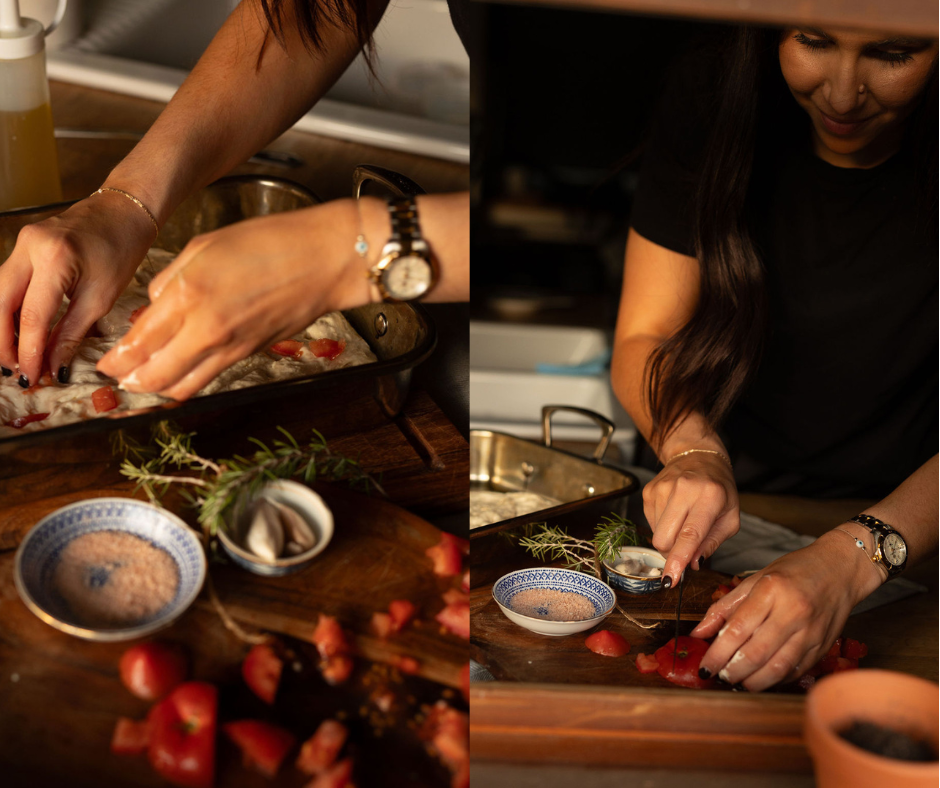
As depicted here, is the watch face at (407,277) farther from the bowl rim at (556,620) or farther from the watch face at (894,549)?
the watch face at (894,549)

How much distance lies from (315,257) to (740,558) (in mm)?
486

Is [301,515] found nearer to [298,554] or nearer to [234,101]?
[298,554]

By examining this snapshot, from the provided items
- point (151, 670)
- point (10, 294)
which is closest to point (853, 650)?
point (151, 670)

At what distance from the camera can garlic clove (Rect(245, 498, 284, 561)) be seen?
0.57 metres

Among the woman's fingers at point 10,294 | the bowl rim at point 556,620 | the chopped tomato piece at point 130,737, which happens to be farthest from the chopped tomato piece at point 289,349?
the chopped tomato piece at point 130,737

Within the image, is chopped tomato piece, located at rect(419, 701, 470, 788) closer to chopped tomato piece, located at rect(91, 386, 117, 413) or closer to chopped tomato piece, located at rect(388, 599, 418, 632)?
chopped tomato piece, located at rect(388, 599, 418, 632)

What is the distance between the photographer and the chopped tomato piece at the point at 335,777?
1.48ft

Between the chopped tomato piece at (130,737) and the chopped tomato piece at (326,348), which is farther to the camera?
the chopped tomato piece at (326,348)

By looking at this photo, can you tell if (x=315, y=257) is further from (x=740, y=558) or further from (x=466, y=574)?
(x=740, y=558)

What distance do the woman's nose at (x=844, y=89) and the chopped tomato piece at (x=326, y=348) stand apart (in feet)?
1.79

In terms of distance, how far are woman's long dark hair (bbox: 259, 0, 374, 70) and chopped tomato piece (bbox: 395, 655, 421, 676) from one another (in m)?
0.73

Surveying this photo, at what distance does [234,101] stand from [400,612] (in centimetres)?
69

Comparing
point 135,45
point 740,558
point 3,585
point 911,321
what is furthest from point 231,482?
point 135,45

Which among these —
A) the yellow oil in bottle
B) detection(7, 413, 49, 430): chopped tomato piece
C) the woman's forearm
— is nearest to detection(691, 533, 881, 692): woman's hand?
detection(7, 413, 49, 430): chopped tomato piece
